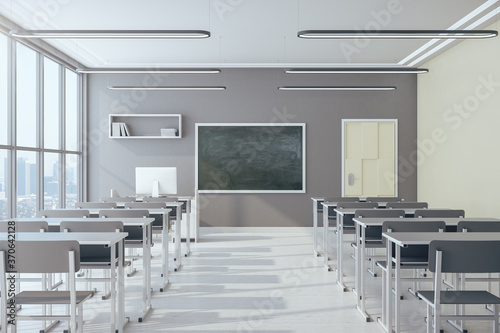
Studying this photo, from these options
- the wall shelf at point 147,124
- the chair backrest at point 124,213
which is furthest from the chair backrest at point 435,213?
the wall shelf at point 147,124

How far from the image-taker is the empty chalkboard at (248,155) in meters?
8.94

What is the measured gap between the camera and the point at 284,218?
29.5ft

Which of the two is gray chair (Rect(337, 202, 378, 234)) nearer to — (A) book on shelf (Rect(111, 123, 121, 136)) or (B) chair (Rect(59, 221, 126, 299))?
(B) chair (Rect(59, 221, 126, 299))

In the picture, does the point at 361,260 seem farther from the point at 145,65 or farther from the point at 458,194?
the point at 145,65

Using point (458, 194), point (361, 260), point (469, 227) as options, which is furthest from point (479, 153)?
point (361, 260)

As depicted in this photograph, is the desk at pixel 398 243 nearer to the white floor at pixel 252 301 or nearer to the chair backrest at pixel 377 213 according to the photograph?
the white floor at pixel 252 301

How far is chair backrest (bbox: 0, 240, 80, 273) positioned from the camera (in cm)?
263

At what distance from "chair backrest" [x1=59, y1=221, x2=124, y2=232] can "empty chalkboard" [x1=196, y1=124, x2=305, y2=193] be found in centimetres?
533

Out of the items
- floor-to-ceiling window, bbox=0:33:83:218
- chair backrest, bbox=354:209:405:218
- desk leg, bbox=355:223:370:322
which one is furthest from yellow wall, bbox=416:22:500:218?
floor-to-ceiling window, bbox=0:33:83:218

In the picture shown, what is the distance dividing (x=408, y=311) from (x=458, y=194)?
391cm

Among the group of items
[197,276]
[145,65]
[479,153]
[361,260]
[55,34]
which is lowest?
[197,276]

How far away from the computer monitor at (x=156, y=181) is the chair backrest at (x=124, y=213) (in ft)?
8.54

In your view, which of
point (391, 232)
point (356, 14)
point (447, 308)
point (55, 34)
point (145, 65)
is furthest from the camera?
point (145, 65)

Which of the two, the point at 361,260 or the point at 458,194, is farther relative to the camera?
the point at 458,194
